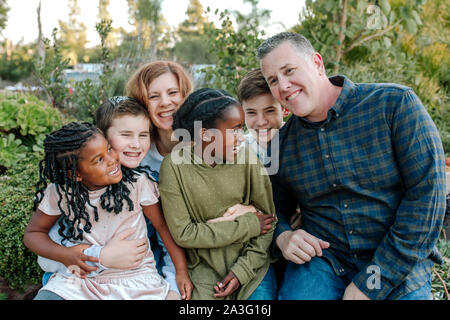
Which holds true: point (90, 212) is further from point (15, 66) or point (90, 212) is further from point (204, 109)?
point (15, 66)

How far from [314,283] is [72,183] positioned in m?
1.42

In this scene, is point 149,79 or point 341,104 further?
point 149,79

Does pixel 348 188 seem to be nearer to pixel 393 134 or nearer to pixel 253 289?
pixel 393 134

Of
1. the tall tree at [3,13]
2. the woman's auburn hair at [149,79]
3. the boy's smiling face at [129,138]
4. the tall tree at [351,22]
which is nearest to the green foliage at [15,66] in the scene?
the tall tree at [3,13]

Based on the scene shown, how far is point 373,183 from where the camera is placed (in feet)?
6.34

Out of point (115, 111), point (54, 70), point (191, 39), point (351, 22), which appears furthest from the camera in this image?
point (191, 39)

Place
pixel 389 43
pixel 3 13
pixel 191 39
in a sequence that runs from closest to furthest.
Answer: pixel 389 43 → pixel 3 13 → pixel 191 39

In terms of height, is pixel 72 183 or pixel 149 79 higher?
pixel 149 79

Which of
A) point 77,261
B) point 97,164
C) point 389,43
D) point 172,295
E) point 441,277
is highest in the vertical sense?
point 389,43

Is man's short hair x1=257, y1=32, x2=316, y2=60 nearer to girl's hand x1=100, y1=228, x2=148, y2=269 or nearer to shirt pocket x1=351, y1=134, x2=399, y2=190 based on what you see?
shirt pocket x1=351, y1=134, x2=399, y2=190

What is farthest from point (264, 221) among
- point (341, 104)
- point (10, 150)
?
point (10, 150)

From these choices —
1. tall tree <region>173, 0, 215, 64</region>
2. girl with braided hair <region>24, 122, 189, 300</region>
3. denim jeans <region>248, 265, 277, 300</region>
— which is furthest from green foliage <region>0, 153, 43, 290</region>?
tall tree <region>173, 0, 215, 64</region>

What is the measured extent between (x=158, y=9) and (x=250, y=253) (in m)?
17.1

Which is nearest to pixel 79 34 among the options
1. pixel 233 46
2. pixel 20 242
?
pixel 233 46
